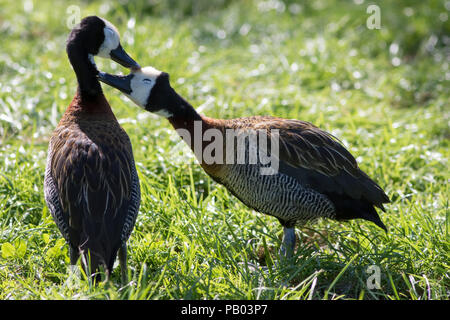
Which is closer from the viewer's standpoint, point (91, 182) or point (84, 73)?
point (91, 182)

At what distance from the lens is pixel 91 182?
3.52 meters

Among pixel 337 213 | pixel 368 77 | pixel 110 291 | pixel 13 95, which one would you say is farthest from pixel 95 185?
pixel 368 77

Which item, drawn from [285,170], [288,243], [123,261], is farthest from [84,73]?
[288,243]

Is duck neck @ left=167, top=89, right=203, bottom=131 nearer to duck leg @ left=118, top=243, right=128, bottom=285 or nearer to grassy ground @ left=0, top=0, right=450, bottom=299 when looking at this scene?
grassy ground @ left=0, top=0, right=450, bottom=299

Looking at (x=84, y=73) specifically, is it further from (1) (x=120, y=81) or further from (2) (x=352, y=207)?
(2) (x=352, y=207)

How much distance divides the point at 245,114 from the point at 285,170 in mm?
1974

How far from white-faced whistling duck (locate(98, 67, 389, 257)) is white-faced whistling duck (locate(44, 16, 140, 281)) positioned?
0.31 m

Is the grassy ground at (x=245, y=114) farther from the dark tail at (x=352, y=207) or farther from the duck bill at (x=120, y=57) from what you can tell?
the duck bill at (x=120, y=57)

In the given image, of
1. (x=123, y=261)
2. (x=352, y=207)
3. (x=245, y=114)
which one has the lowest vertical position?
(x=123, y=261)

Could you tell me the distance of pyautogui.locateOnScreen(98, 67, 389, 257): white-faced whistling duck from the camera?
12.7 feet

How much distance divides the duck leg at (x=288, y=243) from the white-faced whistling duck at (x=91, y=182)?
1.01 m

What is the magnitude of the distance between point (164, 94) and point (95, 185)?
861 millimetres

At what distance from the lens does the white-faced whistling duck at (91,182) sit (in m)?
3.38

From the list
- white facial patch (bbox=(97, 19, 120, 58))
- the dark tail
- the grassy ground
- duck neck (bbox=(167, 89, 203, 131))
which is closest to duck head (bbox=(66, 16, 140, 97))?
white facial patch (bbox=(97, 19, 120, 58))
